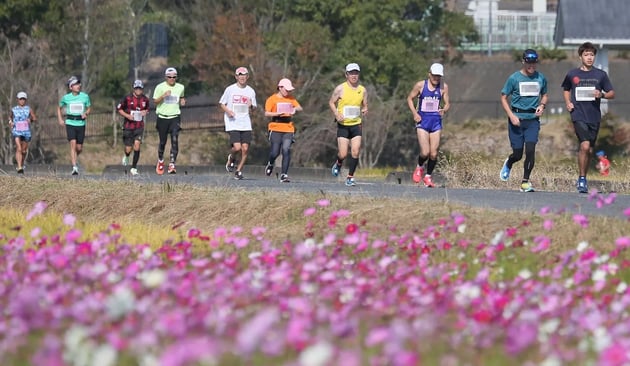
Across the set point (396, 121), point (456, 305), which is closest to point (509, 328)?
point (456, 305)

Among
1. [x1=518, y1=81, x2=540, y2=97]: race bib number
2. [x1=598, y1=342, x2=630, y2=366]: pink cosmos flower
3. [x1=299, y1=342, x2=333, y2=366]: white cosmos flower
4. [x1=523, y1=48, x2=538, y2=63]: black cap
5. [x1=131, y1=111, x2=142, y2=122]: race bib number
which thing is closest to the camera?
[x1=299, y1=342, x2=333, y2=366]: white cosmos flower

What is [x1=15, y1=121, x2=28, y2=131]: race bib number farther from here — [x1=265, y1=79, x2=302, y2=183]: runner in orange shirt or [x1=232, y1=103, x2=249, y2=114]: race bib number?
[x1=265, y1=79, x2=302, y2=183]: runner in orange shirt

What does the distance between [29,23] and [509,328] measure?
41.3 meters

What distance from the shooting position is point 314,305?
26.0 feet

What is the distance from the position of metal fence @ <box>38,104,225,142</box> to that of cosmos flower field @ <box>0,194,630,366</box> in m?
34.5

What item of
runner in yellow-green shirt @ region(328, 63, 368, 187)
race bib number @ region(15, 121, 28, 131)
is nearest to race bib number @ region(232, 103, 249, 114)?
runner in yellow-green shirt @ region(328, 63, 368, 187)

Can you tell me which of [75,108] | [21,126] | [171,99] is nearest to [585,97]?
[171,99]

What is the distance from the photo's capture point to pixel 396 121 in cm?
4481

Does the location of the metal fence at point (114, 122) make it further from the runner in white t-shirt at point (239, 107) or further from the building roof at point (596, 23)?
the runner in white t-shirt at point (239, 107)

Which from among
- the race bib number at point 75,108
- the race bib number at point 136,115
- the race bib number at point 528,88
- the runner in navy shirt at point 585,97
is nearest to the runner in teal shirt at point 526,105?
the race bib number at point 528,88

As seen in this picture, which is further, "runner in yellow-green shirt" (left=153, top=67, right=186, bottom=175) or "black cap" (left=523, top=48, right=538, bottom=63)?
"runner in yellow-green shirt" (left=153, top=67, right=186, bottom=175)

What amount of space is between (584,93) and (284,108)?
533cm

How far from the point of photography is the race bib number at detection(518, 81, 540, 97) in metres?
18.7

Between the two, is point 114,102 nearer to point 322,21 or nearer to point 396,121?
point 322,21
